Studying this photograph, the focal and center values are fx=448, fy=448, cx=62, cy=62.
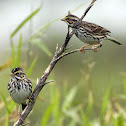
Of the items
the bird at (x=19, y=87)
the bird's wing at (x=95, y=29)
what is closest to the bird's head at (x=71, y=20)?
the bird's wing at (x=95, y=29)

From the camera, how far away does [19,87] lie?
425 centimetres

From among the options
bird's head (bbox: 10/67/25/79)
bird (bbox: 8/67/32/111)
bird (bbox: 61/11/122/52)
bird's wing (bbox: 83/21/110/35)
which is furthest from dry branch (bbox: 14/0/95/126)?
bird's head (bbox: 10/67/25/79)

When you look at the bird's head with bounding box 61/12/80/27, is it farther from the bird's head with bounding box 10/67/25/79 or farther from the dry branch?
the bird's head with bounding box 10/67/25/79

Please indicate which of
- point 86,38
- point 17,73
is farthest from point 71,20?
point 17,73

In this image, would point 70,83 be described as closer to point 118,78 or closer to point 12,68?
point 118,78

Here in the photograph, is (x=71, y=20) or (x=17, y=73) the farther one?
(x=17, y=73)

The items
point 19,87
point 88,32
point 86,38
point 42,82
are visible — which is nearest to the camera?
point 42,82

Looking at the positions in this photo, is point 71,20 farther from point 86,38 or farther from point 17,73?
point 17,73

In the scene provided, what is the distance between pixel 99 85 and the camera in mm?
11586

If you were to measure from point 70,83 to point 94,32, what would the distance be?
7.72 metres

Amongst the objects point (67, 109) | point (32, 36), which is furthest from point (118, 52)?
point (32, 36)

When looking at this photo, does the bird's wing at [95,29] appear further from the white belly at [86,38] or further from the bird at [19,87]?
the bird at [19,87]

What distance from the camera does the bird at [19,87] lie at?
13.3 ft

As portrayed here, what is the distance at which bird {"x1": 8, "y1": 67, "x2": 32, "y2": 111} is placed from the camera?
405 cm
